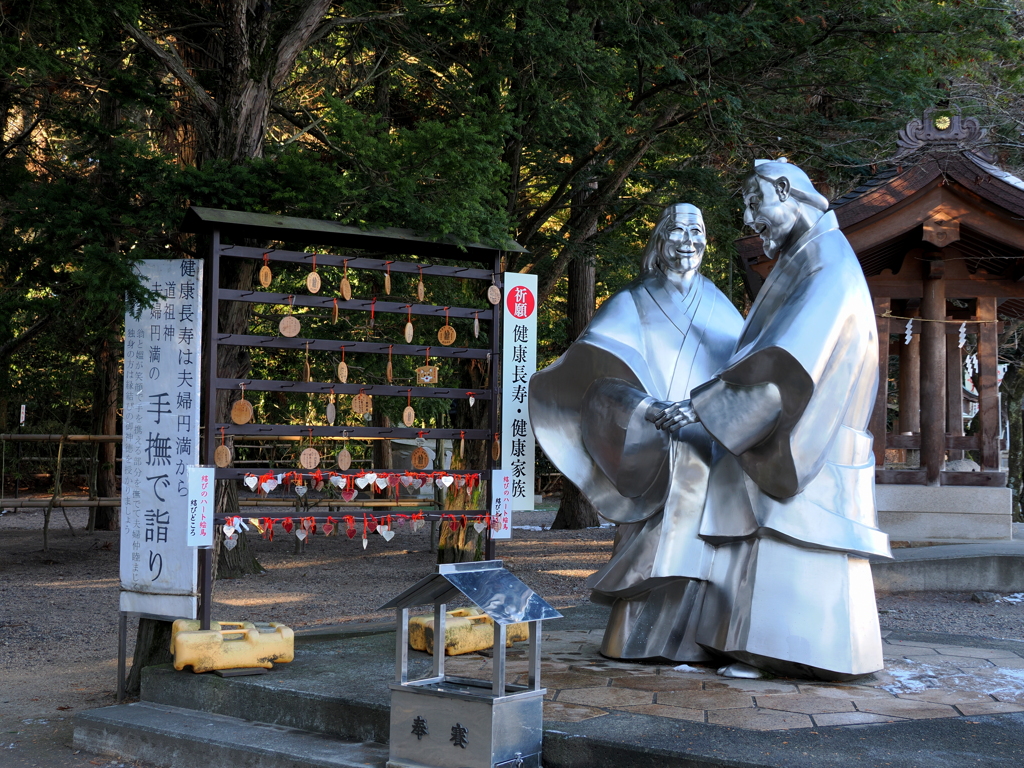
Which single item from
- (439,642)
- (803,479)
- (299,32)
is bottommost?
(439,642)

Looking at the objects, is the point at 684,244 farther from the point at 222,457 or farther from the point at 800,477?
the point at 222,457

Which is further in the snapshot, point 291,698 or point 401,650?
point 291,698

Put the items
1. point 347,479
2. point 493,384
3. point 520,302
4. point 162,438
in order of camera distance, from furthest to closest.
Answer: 1. point 520,302
2. point 493,384
3. point 347,479
4. point 162,438

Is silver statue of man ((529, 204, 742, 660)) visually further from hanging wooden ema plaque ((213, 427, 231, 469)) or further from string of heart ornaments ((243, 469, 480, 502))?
hanging wooden ema plaque ((213, 427, 231, 469))

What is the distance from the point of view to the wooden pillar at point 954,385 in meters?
13.5

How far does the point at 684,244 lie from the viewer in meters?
5.99

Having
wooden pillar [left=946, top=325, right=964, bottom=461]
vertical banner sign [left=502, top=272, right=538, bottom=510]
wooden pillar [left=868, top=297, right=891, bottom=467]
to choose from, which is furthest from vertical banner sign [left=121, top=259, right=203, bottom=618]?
wooden pillar [left=946, top=325, right=964, bottom=461]

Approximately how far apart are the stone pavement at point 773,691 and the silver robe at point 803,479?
201 millimetres

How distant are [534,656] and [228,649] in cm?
234

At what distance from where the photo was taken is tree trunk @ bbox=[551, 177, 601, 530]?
13281mm

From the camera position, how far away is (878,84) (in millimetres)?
10844

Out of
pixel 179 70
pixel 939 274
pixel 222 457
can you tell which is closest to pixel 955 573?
pixel 939 274

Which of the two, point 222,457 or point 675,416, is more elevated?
point 675,416

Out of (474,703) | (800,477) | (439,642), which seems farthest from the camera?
(800,477)
